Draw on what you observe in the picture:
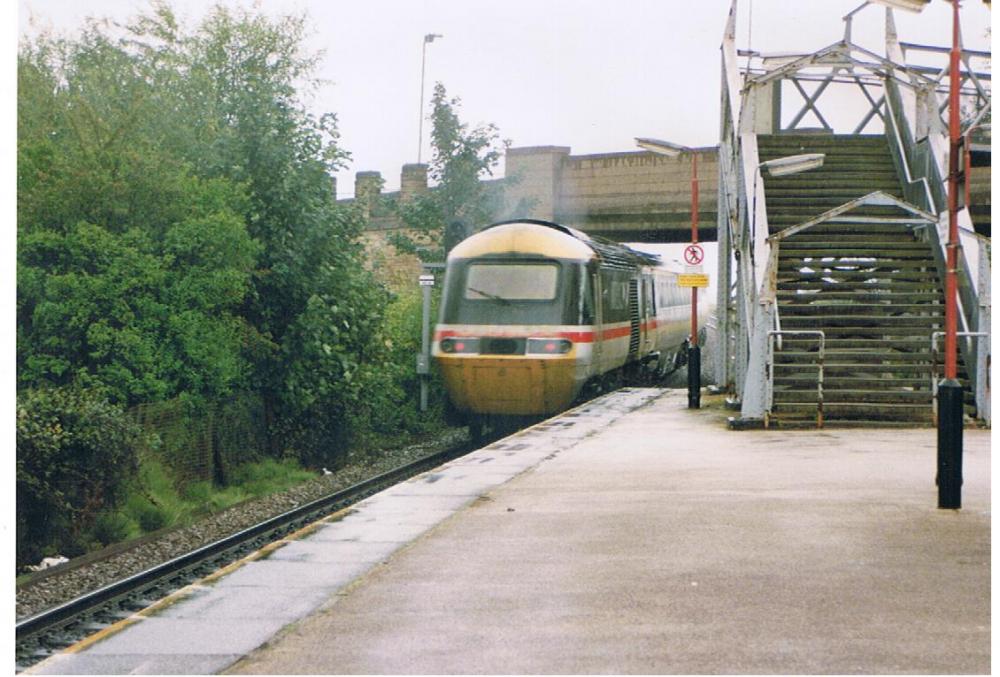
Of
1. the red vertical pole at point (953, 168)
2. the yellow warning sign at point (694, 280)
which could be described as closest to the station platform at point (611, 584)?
the red vertical pole at point (953, 168)

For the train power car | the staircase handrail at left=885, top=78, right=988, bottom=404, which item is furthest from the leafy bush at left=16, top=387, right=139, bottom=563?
the staircase handrail at left=885, top=78, right=988, bottom=404

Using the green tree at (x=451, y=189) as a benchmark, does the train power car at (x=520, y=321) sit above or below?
below

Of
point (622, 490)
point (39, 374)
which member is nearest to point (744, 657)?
point (622, 490)

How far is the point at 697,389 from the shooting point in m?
18.2

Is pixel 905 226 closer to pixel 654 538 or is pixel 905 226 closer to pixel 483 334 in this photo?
pixel 483 334

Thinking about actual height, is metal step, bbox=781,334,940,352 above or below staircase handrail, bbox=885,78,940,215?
below

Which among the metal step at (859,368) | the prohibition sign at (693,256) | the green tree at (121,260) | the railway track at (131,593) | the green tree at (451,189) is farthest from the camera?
the green tree at (451,189)

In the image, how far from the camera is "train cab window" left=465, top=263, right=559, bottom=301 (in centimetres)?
1808

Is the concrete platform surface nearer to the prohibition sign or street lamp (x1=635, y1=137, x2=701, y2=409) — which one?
street lamp (x1=635, y1=137, x2=701, y2=409)

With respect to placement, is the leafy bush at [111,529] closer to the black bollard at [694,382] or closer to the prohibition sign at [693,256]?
the black bollard at [694,382]

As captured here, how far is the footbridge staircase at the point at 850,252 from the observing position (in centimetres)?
1503

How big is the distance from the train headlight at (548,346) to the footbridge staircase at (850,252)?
2.48 metres

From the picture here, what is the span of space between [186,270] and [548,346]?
203 inches

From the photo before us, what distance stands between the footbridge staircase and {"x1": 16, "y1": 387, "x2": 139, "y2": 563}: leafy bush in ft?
24.7
